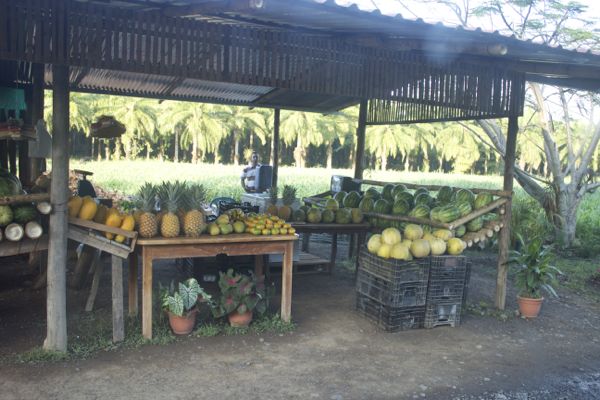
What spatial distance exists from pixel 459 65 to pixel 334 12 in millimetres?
2639

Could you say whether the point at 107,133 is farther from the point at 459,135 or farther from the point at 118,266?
the point at 459,135

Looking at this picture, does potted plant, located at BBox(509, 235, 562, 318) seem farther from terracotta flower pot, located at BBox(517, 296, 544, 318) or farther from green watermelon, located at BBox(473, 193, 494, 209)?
green watermelon, located at BBox(473, 193, 494, 209)

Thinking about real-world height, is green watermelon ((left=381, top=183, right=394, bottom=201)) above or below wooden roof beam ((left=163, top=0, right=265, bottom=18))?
below

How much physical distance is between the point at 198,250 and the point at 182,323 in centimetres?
77

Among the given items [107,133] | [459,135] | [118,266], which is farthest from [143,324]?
[459,135]

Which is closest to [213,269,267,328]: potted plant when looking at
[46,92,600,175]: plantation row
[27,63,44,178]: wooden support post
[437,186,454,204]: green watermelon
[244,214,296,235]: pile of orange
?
[244,214,296,235]: pile of orange

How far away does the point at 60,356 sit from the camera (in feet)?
15.1

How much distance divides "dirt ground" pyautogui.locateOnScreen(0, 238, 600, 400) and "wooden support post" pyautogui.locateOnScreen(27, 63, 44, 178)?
1.85m

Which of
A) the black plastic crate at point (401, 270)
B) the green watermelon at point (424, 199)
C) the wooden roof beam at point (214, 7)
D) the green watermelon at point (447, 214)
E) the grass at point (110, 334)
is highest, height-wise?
the wooden roof beam at point (214, 7)

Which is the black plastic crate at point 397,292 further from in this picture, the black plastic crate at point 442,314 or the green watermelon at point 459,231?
the green watermelon at point 459,231

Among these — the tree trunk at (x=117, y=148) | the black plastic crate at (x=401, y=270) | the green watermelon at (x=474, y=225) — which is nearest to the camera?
the black plastic crate at (x=401, y=270)

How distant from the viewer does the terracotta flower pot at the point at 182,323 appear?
521 cm

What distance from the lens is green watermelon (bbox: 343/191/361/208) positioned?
8.71 m

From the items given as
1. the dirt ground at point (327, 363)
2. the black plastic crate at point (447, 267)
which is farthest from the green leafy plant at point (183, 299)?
the black plastic crate at point (447, 267)
